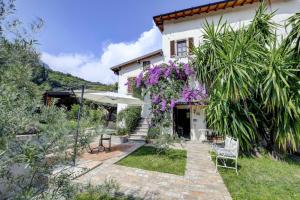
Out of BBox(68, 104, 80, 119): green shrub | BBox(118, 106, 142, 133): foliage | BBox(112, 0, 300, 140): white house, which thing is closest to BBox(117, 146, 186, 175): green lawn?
BBox(68, 104, 80, 119): green shrub

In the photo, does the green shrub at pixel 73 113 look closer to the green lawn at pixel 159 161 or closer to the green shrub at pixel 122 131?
the green lawn at pixel 159 161

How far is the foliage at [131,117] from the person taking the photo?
16.4 m

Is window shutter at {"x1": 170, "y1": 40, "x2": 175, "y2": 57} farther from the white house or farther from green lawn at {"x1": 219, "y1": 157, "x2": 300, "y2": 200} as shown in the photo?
green lawn at {"x1": 219, "y1": 157, "x2": 300, "y2": 200}

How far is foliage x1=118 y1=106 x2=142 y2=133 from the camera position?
1642cm

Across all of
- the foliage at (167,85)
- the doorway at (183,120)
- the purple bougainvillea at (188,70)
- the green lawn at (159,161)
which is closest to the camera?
the green lawn at (159,161)

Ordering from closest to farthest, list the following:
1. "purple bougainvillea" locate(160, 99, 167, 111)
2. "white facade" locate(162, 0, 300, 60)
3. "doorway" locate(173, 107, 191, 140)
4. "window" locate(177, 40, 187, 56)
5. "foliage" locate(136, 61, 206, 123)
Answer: "white facade" locate(162, 0, 300, 60)
"purple bougainvillea" locate(160, 99, 167, 111)
"foliage" locate(136, 61, 206, 123)
"window" locate(177, 40, 187, 56)
"doorway" locate(173, 107, 191, 140)

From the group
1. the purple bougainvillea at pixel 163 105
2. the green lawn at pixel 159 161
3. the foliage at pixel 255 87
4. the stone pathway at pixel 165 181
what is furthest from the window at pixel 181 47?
the stone pathway at pixel 165 181

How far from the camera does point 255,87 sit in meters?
9.77

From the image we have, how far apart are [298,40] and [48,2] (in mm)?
10606

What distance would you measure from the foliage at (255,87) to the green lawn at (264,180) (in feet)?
4.17

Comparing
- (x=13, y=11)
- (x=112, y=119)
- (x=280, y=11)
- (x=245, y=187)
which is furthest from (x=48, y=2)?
(x=112, y=119)

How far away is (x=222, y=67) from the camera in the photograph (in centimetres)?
967

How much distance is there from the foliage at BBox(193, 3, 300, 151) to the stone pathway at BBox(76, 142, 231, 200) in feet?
11.1

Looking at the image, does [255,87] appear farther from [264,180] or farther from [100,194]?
[100,194]
